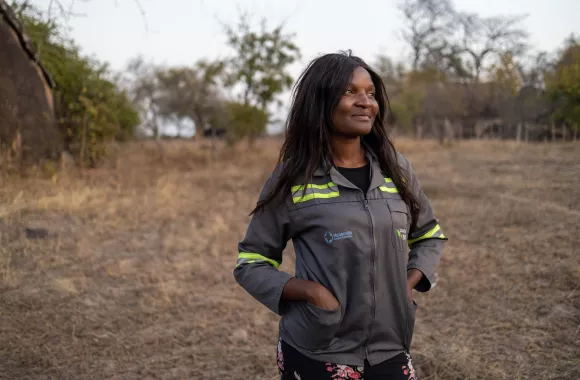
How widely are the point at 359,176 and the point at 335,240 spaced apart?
27 centimetres

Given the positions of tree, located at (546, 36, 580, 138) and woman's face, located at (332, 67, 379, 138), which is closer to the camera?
woman's face, located at (332, 67, 379, 138)

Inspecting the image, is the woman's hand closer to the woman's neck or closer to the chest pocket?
the chest pocket

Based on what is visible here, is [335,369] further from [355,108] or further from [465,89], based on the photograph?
[465,89]

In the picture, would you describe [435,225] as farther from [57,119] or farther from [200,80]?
[200,80]

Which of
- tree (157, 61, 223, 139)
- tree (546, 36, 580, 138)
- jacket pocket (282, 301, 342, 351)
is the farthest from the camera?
tree (157, 61, 223, 139)

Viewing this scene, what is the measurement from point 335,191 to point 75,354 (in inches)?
100

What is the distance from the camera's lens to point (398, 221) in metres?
1.57

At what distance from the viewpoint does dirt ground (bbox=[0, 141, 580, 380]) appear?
10.4 feet

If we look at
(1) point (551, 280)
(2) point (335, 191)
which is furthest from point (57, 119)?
(2) point (335, 191)

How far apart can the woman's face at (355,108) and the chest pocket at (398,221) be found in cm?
25

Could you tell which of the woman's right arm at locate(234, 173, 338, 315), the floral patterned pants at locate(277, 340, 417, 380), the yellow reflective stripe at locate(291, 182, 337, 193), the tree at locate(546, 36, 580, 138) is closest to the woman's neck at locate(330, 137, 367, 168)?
the yellow reflective stripe at locate(291, 182, 337, 193)

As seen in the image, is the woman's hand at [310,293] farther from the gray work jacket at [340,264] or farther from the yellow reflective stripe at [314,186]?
the yellow reflective stripe at [314,186]

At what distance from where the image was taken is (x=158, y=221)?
701 cm

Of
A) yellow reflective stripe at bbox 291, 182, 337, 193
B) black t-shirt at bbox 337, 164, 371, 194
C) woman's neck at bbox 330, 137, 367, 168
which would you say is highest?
woman's neck at bbox 330, 137, 367, 168
